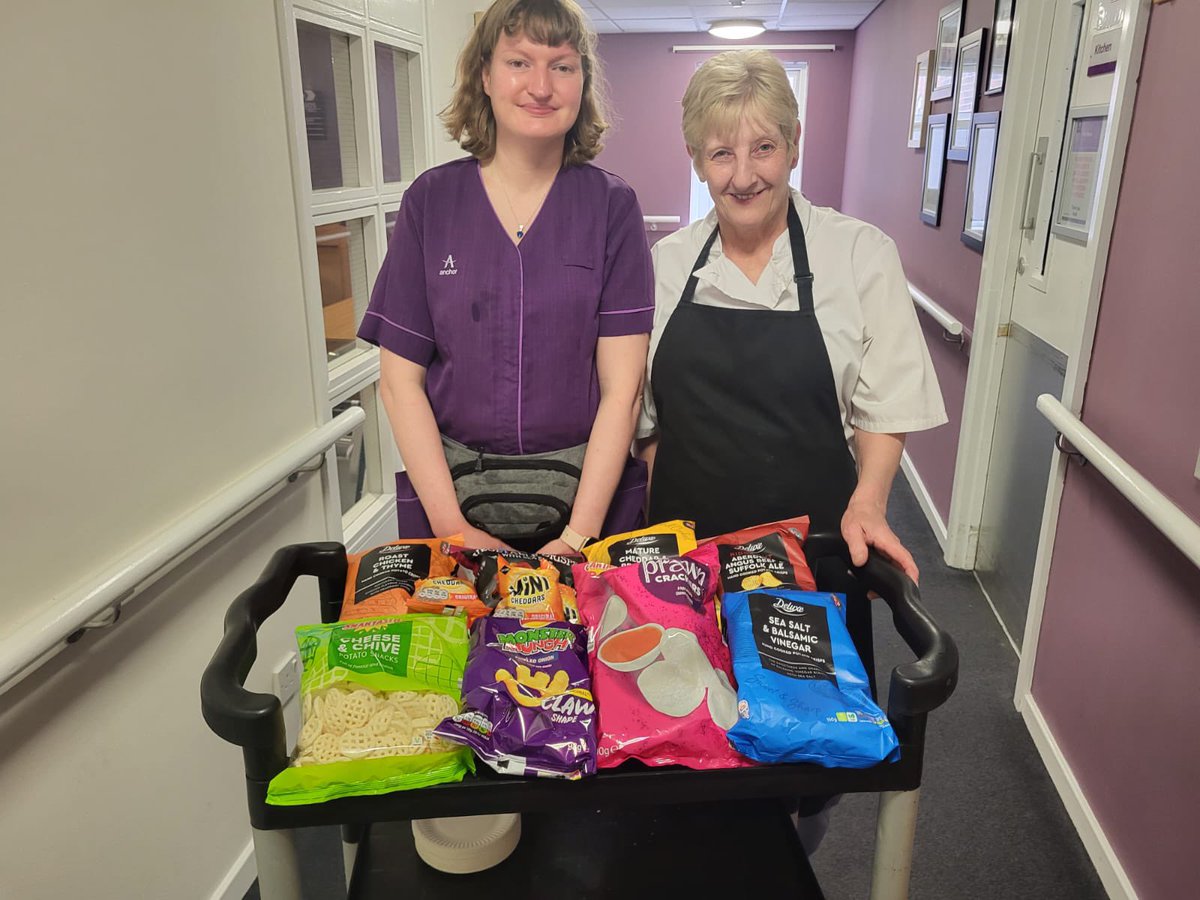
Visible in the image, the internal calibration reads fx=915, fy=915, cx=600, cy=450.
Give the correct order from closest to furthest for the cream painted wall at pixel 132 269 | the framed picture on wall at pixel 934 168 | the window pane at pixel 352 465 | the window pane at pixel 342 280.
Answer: the cream painted wall at pixel 132 269 → the window pane at pixel 342 280 → the window pane at pixel 352 465 → the framed picture on wall at pixel 934 168

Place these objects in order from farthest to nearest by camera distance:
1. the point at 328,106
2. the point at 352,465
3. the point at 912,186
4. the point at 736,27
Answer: the point at 736,27 → the point at 912,186 → the point at 352,465 → the point at 328,106

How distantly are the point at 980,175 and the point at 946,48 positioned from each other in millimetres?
970

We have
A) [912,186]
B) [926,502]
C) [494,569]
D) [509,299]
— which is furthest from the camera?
[912,186]

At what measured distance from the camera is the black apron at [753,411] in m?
1.34

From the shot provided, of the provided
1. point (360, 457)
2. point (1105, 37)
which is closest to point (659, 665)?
point (360, 457)

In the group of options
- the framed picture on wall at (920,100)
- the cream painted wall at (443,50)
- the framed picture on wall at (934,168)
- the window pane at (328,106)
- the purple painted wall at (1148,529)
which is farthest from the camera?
the framed picture on wall at (920,100)

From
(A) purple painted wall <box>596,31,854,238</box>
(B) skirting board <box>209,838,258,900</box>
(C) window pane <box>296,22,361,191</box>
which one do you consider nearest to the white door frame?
(C) window pane <box>296,22,361,191</box>

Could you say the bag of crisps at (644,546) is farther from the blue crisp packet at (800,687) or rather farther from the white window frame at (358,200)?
the white window frame at (358,200)

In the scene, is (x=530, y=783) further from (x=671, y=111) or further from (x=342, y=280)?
(x=671, y=111)

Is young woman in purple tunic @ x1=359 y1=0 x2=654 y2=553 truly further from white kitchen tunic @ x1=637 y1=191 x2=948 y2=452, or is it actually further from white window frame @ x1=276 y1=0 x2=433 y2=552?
white window frame @ x1=276 y1=0 x2=433 y2=552

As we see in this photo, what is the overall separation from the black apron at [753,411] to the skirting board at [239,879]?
1.15 m

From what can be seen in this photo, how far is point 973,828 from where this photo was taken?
6.64 feet

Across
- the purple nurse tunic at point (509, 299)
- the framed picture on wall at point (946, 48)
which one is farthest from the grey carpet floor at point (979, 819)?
the framed picture on wall at point (946, 48)

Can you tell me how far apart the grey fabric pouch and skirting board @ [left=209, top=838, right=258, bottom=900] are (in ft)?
3.03
